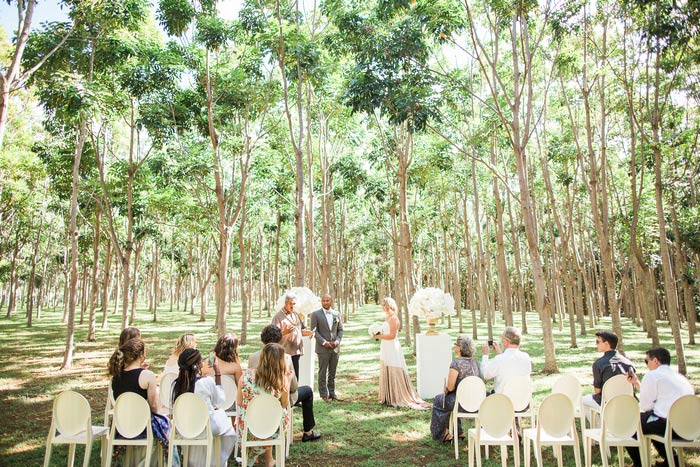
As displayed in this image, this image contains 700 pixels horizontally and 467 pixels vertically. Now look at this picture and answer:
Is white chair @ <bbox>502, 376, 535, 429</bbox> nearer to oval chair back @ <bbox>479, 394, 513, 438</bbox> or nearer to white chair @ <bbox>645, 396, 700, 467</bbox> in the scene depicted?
oval chair back @ <bbox>479, 394, 513, 438</bbox>

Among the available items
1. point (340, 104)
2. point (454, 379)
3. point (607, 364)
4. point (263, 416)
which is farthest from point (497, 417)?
point (340, 104)

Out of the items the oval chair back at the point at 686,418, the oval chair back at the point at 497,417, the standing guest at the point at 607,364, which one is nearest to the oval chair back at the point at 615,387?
the standing guest at the point at 607,364

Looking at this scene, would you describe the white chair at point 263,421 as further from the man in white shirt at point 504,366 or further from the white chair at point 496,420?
the man in white shirt at point 504,366

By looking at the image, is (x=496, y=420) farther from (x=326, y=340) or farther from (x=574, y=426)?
(x=326, y=340)

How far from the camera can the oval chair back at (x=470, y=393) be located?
17.6ft

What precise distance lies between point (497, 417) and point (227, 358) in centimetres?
310

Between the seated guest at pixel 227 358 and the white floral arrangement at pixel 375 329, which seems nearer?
the seated guest at pixel 227 358

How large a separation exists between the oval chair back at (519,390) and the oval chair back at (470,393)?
Answer: 0.32 metres

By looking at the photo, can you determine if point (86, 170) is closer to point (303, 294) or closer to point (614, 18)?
point (303, 294)

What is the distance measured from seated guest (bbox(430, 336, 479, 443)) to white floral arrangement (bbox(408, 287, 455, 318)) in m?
3.07

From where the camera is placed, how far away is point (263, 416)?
15.2 ft

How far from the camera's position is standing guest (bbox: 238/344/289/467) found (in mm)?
4969

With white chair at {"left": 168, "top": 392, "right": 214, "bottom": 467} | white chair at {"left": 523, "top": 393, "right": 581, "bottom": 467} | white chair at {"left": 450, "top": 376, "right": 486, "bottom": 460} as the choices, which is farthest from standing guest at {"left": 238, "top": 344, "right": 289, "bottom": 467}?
white chair at {"left": 523, "top": 393, "right": 581, "bottom": 467}

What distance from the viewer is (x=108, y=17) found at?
359 inches
